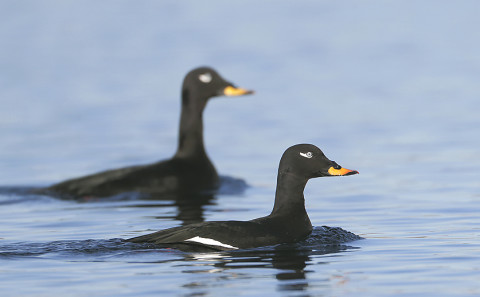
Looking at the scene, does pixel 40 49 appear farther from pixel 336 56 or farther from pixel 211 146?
pixel 211 146

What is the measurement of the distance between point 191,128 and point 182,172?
2.74 feet

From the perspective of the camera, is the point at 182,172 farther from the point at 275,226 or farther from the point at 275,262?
the point at 275,262

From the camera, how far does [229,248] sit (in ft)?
31.8

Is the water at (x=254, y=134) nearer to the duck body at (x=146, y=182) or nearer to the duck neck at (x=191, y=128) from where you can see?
the duck body at (x=146, y=182)

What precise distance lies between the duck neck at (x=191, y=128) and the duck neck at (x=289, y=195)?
5054 mm

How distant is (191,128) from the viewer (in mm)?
15789

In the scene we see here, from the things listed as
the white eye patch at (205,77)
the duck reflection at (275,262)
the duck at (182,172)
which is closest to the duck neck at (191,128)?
the duck at (182,172)

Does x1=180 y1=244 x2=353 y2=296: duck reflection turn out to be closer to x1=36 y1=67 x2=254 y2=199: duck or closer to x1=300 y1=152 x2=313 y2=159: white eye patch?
x1=300 y1=152 x2=313 y2=159: white eye patch

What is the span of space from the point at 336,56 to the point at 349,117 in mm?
10679

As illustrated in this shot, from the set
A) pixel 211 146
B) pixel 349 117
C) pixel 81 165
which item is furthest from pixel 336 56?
pixel 81 165

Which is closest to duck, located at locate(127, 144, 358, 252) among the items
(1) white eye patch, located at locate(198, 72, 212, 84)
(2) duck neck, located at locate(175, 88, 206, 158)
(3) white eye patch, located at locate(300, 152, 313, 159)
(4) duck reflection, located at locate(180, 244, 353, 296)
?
(3) white eye patch, located at locate(300, 152, 313, 159)

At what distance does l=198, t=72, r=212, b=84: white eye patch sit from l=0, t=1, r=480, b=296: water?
1.52 meters

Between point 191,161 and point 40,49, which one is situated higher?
point 40,49

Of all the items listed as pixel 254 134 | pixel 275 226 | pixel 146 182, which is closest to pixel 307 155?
pixel 275 226
